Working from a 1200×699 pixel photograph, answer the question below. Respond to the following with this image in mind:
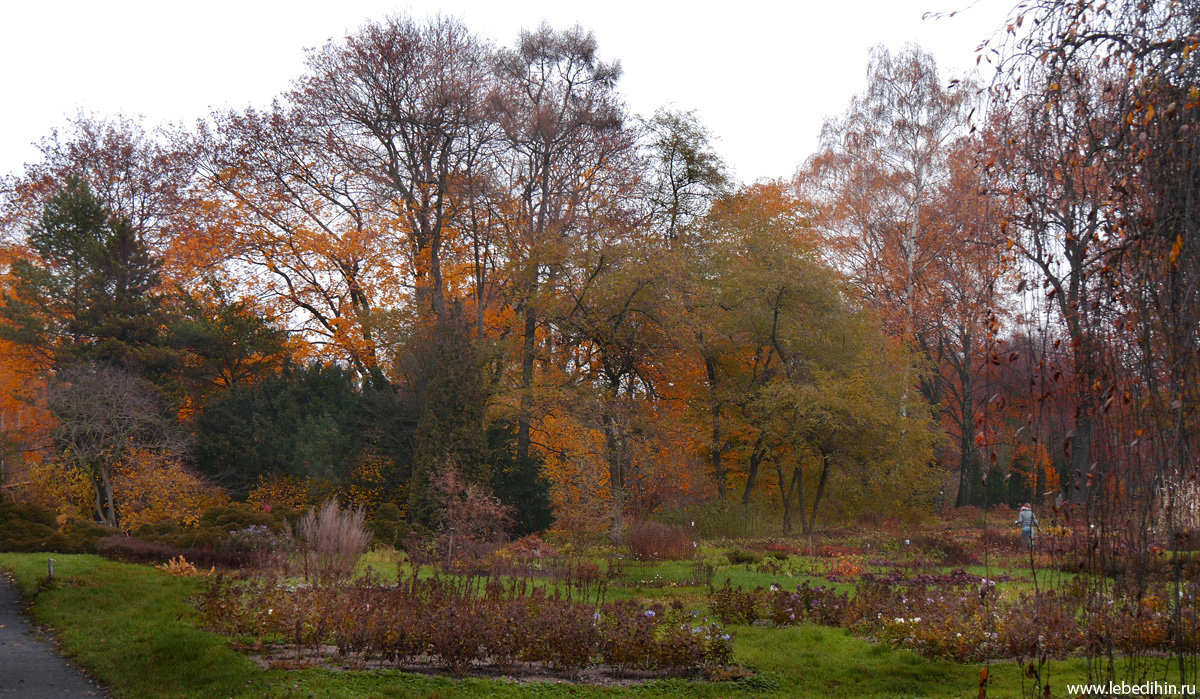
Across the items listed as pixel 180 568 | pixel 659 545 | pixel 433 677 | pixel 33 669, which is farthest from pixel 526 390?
pixel 433 677

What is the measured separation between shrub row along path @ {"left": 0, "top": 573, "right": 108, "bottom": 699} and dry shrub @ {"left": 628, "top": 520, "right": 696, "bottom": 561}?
920cm

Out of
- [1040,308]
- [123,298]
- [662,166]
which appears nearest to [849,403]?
[662,166]

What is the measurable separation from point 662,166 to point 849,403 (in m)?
9.81

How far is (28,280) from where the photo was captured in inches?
853

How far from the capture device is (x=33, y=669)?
7.21 metres

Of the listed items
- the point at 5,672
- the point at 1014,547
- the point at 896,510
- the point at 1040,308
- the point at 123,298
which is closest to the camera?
the point at 1040,308

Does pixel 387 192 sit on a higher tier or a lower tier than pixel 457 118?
lower

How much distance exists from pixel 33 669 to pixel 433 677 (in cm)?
380

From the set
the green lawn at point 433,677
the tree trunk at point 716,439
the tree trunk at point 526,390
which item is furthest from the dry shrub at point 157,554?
the tree trunk at point 716,439

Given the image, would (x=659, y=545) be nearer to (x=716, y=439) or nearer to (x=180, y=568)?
(x=180, y=568)

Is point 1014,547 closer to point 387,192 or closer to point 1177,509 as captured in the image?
point 1177,509

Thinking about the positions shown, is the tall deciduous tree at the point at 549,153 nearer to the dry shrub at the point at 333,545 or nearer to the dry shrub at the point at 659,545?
the dry shrub at the point at 659,545

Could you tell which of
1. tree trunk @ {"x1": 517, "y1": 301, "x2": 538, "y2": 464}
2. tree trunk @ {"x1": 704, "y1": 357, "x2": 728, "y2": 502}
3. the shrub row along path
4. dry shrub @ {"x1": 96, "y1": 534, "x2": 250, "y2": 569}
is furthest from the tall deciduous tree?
the shrub row along path

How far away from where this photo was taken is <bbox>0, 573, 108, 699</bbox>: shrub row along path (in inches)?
257
